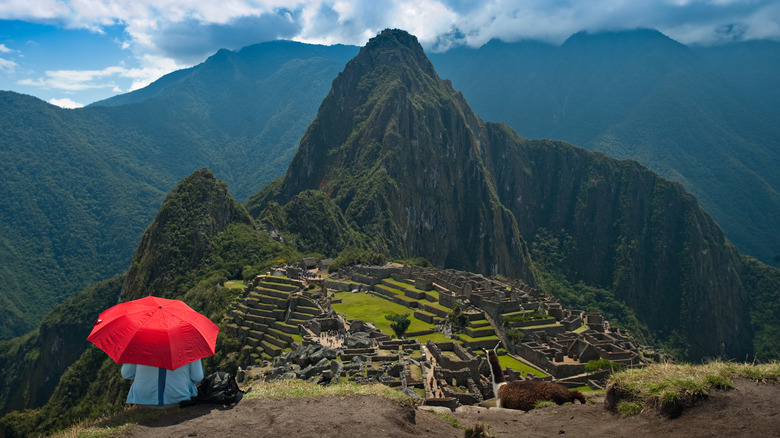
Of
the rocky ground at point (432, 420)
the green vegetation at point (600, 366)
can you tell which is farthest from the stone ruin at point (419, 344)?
the rocky ground at point (432, 420)

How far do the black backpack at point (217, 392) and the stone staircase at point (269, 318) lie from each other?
28277 millimetres

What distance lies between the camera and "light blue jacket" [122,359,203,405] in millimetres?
12250

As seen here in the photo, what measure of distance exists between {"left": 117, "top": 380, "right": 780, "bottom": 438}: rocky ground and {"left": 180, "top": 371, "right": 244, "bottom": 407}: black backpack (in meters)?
0.20

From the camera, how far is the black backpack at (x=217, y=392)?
12.7 metres

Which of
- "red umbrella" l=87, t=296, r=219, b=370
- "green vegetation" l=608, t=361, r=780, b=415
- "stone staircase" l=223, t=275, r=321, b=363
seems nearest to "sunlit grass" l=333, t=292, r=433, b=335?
"stone staircase" l=223, t=275, r=321, b=363

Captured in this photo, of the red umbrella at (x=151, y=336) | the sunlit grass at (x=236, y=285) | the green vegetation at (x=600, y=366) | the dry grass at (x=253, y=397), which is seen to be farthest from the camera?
the sunlit grass at (x=236, y=285)

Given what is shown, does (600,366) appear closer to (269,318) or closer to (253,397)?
(269,318)

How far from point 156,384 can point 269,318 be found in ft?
122

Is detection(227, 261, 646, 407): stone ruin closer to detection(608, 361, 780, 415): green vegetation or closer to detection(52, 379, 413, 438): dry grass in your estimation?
detection(52, 379, 413, 438): dry grass

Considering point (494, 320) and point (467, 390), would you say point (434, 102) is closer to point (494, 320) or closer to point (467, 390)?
point (494, 320)

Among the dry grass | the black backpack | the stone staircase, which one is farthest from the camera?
the stone staircase

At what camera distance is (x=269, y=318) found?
48594mm

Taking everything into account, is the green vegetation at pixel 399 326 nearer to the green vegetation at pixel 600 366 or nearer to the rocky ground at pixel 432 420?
the green vegetation at pixel 600 366

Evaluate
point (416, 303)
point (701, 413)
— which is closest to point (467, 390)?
point (701, 413)
